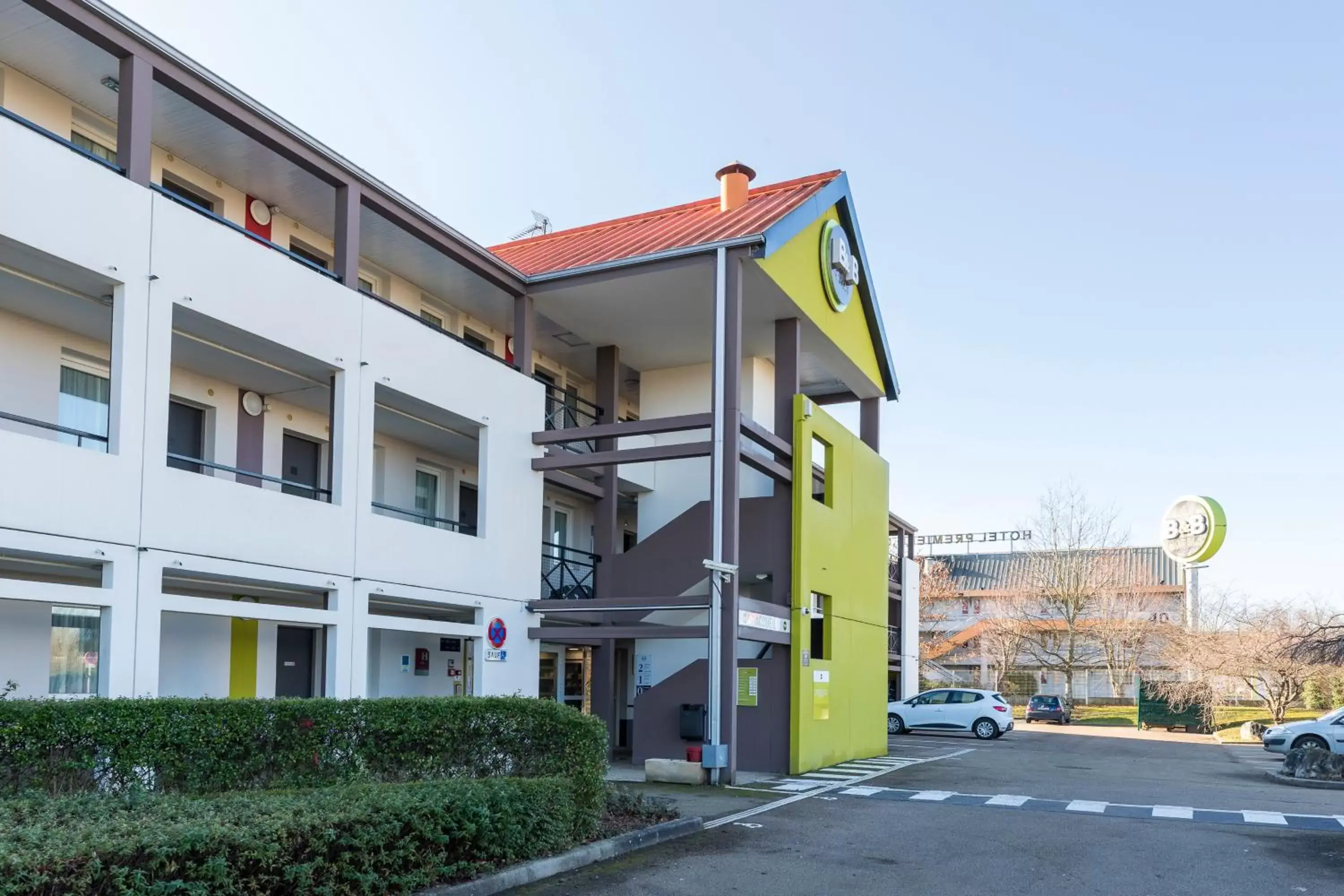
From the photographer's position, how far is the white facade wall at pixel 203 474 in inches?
456

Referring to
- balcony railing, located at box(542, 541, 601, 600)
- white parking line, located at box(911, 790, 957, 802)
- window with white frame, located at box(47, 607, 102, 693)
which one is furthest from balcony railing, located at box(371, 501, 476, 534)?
white parking line, located at box(911, 790, 957, 802)

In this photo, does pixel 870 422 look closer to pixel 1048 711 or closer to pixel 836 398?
pixel 836 398

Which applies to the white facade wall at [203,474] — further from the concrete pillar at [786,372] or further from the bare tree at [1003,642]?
the bare tree at [1003,642]

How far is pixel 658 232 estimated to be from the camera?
2086cm

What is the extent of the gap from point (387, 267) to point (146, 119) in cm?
686

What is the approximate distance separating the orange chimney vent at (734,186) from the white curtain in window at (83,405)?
11.1 m

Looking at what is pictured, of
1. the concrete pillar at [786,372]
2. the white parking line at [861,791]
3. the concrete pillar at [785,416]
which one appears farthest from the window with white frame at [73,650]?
the concrete pillar at [786,372]

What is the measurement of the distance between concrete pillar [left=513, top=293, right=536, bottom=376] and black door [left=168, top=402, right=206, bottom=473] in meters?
5.20

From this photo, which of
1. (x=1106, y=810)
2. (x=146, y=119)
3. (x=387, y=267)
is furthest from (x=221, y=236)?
(x=1106, y=810)

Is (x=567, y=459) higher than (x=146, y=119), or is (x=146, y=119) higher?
(x=146, y=119)

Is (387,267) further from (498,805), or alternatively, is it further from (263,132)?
(498,805)

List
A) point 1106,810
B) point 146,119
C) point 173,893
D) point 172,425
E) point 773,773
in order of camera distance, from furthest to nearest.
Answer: point 773,773
point 172,425
point 1106,810
point 146,119
point 173,893

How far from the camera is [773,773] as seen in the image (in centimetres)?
1886

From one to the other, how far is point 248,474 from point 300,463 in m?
4.79
